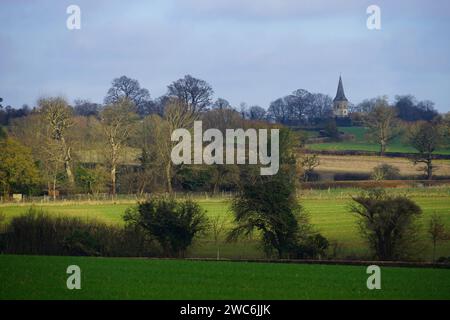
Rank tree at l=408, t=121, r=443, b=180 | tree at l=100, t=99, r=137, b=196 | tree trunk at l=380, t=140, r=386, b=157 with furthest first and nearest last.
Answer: tree trunk at l=380, t=140, r=386, b=157, tree at l=408, t=121, r=443, b=180, tree at l=100, t=99, r=137, b=196

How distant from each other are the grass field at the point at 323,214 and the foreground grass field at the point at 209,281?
8075mm

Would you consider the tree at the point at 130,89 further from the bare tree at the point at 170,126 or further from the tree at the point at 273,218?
the tree at the point at 273,218

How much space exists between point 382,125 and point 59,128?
44.6 m

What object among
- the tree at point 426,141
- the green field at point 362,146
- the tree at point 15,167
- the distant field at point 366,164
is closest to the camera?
the tree at point 15,167

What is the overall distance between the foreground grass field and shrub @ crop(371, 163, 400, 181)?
48.1m

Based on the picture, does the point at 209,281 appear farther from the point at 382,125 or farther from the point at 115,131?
the point at 382,125

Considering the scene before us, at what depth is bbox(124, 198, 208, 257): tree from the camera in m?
36.6

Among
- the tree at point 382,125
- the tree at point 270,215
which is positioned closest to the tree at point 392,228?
the tree at point 270,215

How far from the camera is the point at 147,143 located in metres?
74.2

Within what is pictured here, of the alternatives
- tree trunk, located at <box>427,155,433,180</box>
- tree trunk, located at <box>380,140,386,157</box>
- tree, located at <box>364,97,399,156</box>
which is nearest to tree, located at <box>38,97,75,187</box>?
tree trunk, located at <box>427,155,433,180</box>

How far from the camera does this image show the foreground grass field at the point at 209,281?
20.7 metres

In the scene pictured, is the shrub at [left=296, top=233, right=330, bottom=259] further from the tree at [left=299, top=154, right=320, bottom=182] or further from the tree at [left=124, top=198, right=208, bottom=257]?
the tree at [left=299, top=154, right=320, bottom=182]
